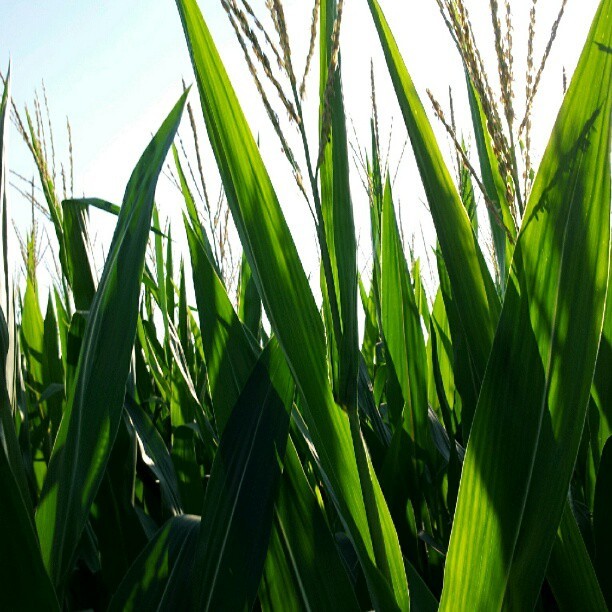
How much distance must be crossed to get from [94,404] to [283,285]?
23 centimetres

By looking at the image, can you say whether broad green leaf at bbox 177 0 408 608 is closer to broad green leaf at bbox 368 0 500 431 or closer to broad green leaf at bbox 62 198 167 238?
broad green leaf at bbox 368 0 500 431

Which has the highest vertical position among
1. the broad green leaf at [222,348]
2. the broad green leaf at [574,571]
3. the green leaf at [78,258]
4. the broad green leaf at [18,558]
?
the green leaf at [78,258]

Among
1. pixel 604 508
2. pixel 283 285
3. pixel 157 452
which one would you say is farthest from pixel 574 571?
pixel 157 452

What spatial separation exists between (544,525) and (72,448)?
16.9 inches

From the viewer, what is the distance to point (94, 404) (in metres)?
0.69

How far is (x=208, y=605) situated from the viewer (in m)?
0.67

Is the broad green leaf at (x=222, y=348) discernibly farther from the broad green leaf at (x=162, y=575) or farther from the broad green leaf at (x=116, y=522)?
the broad green leaf at (x=116, y=522)

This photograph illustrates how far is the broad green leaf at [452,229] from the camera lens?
2.20ft

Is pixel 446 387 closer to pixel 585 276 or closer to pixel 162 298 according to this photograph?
pixel 162 298

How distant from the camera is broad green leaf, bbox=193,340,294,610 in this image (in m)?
0.66

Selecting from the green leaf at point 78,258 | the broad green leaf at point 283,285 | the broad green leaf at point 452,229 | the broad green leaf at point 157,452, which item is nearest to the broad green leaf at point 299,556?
the broad green leaf at point 283,285

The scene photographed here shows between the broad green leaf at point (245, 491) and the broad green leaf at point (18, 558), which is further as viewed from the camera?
the broad green leaf at point (245, 491)

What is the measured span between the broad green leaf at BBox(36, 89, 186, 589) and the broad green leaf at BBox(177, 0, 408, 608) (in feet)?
0.44

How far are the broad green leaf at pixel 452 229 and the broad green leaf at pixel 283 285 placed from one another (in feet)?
0.49
